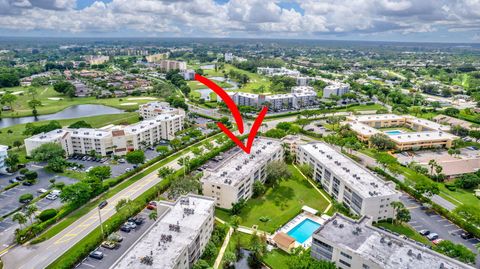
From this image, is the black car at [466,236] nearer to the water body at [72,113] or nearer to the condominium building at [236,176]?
the condominium building at [236,176]

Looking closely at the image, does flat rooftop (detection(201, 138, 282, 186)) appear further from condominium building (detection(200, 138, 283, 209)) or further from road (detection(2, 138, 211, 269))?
road (detection(2, 138, 211, 269))

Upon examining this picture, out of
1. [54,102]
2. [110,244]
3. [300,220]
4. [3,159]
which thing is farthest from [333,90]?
[3,159]

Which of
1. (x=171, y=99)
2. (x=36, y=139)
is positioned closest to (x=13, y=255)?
(x=36, y=139)

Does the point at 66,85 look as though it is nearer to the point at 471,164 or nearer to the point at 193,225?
the point at 193,225

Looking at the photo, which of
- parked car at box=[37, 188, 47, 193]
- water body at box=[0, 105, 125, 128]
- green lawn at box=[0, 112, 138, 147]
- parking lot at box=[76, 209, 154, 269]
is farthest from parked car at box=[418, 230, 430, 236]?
water body at box=[0, 105, 125, 128]

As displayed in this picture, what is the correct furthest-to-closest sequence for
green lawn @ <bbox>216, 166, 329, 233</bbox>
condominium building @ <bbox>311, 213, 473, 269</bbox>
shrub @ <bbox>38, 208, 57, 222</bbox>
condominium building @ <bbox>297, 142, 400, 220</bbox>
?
green lawn @ <bbox>216, 166, 329, 233</bbox> < condominium building @ <bbox>297, 142, 400, 220</bbox> < shrub @ <bbox>38, 208, 57, 222</bbox> < condominium building @ <bbox>311, 213, 473, 269</bbox>

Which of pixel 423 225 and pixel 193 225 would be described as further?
pixel 423 225
